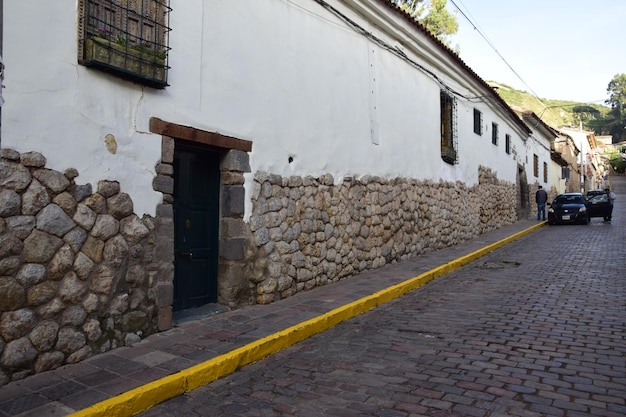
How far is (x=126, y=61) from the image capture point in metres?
4.26

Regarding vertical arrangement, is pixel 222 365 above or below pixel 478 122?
below

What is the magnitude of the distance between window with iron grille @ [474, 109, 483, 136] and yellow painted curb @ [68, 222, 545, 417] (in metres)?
9.41

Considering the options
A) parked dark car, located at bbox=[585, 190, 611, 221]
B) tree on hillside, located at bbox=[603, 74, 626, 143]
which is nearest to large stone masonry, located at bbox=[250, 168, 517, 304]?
parked dark car, located at bbox=[585, 190, 611, 221]

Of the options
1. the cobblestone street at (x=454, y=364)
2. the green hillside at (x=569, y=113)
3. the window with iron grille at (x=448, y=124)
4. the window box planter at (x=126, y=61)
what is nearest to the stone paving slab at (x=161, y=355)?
the cobblestone street at (x=454, y=364)

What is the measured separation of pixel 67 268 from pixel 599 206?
2170 centimetres

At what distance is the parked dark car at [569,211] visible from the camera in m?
18.5

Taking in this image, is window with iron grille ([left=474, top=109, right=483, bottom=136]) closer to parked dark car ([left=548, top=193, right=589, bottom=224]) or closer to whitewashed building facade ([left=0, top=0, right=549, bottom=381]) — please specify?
whitewashed building facade ([left=0, top=0, right=549, bottom=381])

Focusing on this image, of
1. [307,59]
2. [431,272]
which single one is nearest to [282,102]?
[307,59]

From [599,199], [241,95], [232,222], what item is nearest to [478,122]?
[599,199]

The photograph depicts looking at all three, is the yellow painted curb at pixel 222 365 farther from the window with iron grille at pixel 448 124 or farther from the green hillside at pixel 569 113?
the green hillside at pixel 569 113

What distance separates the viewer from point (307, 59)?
682 cm

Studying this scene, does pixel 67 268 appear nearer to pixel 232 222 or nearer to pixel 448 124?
pixel 232 222

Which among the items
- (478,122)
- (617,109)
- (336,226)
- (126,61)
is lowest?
(336,226)

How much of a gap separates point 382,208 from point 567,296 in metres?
3.47
